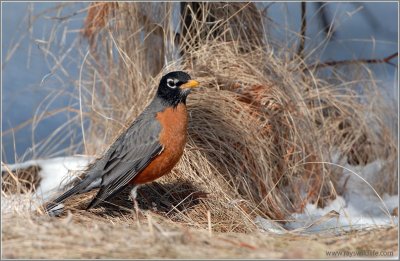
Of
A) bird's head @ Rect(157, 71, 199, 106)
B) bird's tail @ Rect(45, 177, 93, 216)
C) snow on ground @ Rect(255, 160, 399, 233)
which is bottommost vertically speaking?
snow on ground @ Rect(255, 160, 399, 233)

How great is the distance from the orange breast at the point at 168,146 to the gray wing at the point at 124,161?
0.12 feet

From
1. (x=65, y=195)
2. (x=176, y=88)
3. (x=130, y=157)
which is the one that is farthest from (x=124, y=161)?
(x=176, y=88)

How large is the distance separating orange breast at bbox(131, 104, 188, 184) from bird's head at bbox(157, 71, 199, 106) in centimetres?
12

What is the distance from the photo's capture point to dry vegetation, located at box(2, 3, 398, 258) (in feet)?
7.82

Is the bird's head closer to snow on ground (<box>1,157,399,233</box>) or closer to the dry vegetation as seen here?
the dry vegetation

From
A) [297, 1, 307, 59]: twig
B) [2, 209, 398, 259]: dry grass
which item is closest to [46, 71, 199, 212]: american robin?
[2, 209, 398, 259]: dry grass

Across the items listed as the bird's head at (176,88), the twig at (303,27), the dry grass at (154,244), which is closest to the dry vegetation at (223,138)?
the dry grass at (154,244)

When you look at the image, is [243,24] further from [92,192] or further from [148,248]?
[148,248]

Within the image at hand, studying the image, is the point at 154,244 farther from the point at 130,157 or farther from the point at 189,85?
the point at 189,85

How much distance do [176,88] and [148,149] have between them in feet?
1.70

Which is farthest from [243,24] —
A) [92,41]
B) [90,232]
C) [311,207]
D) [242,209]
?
[90,232]

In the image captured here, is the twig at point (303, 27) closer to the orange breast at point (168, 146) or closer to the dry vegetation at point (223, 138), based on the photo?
the dry vegetation at point (223, 138)

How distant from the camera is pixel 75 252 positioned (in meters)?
2.25

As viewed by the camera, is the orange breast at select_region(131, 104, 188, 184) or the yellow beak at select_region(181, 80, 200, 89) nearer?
the orange breast at select_region(131, 104, 188, 184)
